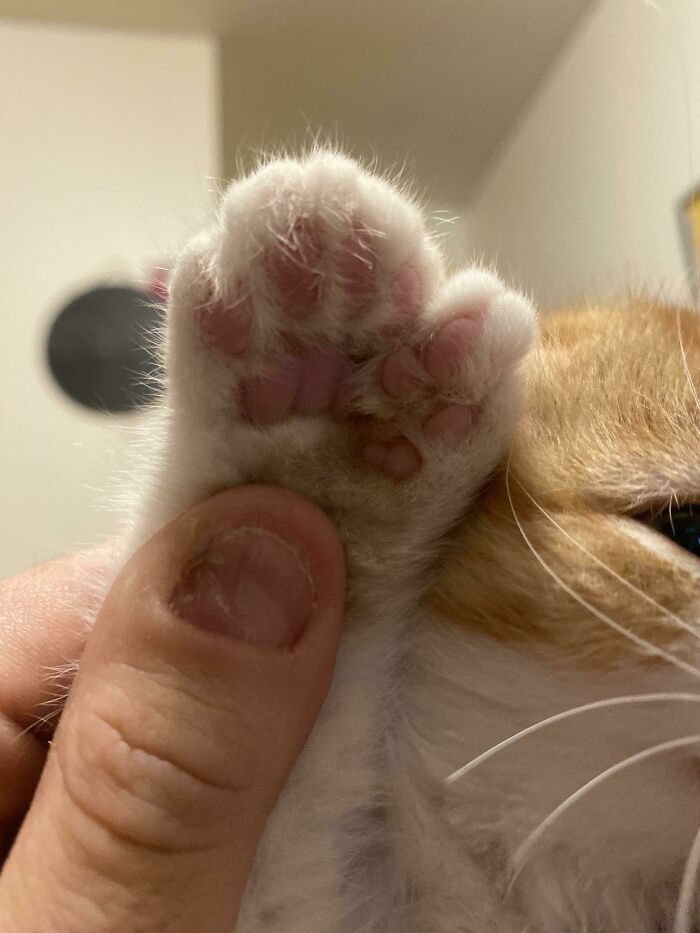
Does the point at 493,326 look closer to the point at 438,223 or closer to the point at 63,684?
the point at 438,223

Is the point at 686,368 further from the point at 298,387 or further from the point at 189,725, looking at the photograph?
the point at 189,725

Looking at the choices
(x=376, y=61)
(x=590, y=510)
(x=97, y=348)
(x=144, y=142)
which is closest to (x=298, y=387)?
(x=590, y=510)

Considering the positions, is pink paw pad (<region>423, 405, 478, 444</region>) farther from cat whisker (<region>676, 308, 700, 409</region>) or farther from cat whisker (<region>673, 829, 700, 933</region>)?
cat whisker (<region>673, 829, 700, 933</region>)

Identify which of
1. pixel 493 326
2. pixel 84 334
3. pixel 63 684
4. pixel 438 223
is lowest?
pixel 63 684

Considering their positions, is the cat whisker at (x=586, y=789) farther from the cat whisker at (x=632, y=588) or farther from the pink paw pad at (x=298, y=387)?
the pink paw pad at (x=298, y=387)

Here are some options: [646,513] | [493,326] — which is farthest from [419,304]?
[646,513]

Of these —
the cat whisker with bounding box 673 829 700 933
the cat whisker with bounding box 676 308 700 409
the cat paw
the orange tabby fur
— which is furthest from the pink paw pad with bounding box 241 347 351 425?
the cat whisker with bounding box 673 829 700 933

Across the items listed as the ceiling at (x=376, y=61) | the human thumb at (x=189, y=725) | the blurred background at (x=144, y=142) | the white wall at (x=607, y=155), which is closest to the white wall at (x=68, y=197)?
the blurred background at (x=144, y=142)
